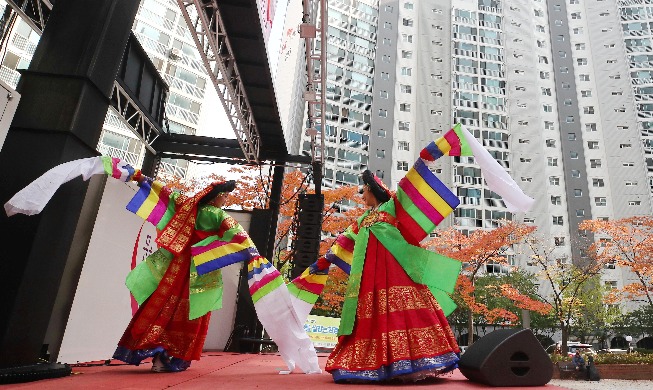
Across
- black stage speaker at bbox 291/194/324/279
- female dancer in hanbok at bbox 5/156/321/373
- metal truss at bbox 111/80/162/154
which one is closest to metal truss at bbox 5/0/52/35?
metal truss at bbox 111/80/162/154

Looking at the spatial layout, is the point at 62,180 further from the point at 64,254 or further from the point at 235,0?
the point at 235,0

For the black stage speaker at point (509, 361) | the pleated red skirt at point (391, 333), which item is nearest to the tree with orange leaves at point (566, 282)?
the black stage speaker at point (509, 361)

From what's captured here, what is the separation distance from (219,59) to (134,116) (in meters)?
1.83

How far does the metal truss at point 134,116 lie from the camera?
17.5 feet

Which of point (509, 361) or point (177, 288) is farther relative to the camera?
point (177, 288)

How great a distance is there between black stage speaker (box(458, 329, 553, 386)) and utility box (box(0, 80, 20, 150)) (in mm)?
3091

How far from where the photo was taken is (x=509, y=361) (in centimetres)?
239

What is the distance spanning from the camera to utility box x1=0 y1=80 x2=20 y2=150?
96.5 inches

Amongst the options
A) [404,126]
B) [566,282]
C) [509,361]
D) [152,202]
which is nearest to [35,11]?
[152,202]

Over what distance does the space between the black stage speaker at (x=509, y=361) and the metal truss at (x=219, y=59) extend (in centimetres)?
403

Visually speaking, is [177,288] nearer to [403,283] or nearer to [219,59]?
[403,283]

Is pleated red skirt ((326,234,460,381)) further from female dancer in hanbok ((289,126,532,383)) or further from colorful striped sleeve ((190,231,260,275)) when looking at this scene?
colorful striped sleeve ((190,231,260,275))

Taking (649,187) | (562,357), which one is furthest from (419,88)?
(562,357)

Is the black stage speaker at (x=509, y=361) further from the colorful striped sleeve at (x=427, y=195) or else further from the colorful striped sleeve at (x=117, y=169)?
the colorful striped sleeve at (x=117, y=169)
